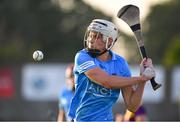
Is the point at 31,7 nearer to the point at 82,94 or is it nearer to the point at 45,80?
the point at 45,80

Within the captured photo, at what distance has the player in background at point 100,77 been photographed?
8.99 meters

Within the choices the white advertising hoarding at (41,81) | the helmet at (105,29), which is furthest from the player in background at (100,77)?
the white advertising hoarding at (41,81)

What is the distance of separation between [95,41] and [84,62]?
24 cm

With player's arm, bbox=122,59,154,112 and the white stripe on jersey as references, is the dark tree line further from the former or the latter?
the white stripe on jersey

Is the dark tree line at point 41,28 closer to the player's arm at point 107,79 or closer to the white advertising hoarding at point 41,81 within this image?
the white advertising hoarding at point 41,81

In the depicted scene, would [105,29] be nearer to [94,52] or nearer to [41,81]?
[94,52]

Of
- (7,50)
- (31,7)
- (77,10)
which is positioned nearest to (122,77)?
(7,50)

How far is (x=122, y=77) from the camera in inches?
355

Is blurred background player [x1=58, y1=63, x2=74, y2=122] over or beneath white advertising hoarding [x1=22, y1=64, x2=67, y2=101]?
over

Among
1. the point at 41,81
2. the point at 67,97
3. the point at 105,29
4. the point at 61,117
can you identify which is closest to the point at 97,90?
the point at 105,29

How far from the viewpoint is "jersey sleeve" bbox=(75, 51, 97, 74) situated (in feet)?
29.6

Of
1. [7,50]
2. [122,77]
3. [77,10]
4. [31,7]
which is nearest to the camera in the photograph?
[122,77]

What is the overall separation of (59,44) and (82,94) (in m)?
55.2

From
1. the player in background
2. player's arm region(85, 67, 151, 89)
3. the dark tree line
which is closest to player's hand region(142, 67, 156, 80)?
the player in background
